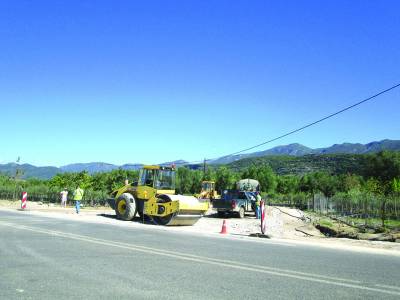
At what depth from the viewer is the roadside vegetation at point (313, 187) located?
32.1 meters

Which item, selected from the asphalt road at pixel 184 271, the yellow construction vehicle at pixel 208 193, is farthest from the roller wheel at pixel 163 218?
the yellow construction vehicle at pixel 208 193

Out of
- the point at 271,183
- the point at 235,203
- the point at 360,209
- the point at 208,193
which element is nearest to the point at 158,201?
the point at 235,203

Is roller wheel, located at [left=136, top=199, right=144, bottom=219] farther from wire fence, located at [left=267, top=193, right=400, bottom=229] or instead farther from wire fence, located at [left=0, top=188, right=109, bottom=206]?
wire fence, located at [left=0, top=188, right=109, bottom=206]

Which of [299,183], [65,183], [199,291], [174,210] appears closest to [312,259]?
[199,291]

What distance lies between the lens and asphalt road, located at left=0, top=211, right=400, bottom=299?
6.52 meters

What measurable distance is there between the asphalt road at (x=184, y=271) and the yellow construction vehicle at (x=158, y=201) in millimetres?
8146

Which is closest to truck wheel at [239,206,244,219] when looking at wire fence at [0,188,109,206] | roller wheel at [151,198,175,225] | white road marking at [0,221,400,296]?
roller wheel at [151,198,175,225]

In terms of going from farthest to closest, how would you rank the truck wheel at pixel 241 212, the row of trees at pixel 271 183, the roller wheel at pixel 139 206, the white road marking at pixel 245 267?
the row of trees at pixel 271 183 < the truck wheel at pixel 241 212 < the roller wheel at pixel 139 206 < the white road marking at pixel 245 267

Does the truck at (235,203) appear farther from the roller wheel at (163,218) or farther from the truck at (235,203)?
the roller wheel at (163,218)

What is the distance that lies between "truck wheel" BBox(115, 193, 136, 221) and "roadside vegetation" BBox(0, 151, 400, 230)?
1251cm

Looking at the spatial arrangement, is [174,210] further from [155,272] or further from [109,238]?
[155,272]

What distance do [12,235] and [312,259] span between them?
9.07m

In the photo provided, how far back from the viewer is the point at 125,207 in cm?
2294

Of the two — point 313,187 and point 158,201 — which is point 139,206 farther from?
point 313,187
